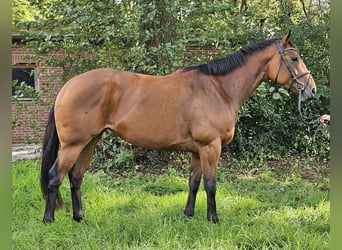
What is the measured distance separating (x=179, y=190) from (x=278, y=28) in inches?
172

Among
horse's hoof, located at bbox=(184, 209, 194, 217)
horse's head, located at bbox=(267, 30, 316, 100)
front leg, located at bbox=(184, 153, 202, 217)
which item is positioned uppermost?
horse's head, located at bbox=(267, 30, 316, 100)

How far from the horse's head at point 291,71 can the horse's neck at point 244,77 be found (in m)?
0.12

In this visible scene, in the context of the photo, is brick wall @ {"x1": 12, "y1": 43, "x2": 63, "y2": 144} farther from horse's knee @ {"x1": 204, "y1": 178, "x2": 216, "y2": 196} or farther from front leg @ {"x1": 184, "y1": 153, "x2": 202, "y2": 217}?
horse's knee @ {"x1": 204, "y1": 178, "x2": 216, "y2": 196}

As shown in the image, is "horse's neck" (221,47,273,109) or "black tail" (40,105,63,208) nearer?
"black tail" (40,105,63,208)

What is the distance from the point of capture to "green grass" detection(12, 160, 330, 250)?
10.2 ft

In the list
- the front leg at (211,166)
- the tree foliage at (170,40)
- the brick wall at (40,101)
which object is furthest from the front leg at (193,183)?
the brick wall at (40,101)

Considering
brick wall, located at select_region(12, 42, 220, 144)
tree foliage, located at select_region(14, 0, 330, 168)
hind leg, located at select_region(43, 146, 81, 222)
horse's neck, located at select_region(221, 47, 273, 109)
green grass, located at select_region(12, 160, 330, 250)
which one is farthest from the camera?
brick wall, located at select_region(12, 42, 220, 144)

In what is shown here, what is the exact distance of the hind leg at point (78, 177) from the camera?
3.82 meters

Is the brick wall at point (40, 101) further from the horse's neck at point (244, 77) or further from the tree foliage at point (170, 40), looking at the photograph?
the horse's neck at point (244, 77)

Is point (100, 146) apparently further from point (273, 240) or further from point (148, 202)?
point (273, 240)

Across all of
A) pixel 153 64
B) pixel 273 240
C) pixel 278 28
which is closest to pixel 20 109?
pixel 153 64

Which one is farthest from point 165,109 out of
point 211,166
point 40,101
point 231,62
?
point 40,101

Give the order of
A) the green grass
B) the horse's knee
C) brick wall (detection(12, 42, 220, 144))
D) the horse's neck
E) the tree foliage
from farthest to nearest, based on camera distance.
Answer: brick wall (detection(12, 42, 220, 144)), the tree foliage, the horse's neck, the horse's knee, the green grass

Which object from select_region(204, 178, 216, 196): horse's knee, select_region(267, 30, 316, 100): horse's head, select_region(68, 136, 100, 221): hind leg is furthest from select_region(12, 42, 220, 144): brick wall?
select_region(204, 178, 216, 196): horse's knee
